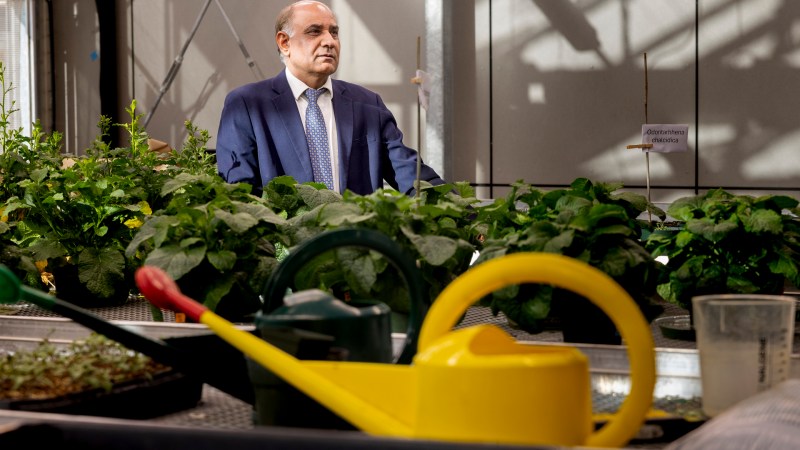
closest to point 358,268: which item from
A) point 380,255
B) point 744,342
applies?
point 380,255

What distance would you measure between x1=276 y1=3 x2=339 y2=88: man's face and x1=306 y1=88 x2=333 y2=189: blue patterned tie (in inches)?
5.8

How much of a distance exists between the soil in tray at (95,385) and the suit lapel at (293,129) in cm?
294

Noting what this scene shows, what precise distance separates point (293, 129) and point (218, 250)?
7.99ft

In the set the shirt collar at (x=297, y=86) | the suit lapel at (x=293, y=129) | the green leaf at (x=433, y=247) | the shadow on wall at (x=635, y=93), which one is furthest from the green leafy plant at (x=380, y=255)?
the shadow on wall at (x=635, y=93)

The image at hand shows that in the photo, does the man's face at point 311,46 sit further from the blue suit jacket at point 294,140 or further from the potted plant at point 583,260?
the potted plant at point 583,260

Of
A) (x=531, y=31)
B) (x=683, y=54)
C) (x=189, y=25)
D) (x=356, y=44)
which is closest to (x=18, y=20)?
(x=189, y=25)

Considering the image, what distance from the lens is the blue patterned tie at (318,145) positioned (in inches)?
165

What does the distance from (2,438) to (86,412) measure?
199 mm

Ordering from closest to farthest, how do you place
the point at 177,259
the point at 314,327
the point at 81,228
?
1. the point at 314,327
2. the point at 177,259
3. the point at 81,228

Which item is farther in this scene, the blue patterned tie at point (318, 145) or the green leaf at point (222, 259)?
the blue patterned tie at point (318, 145)

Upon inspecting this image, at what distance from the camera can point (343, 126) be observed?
4227mm

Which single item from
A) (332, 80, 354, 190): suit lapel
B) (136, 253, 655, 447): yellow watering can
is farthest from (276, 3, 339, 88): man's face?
(136, 253, 655, 447): yellow watering can

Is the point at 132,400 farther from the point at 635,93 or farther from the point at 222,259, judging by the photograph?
the point at 635,93

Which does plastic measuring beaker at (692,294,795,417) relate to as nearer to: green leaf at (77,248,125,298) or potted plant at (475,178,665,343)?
potted plant at (475,178,665,343)
